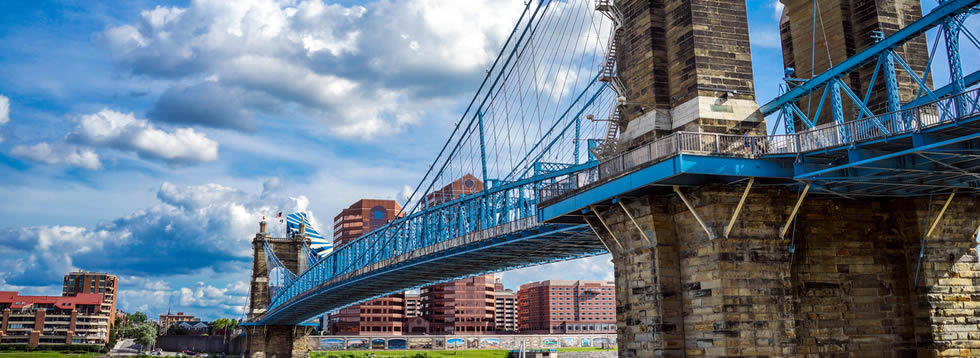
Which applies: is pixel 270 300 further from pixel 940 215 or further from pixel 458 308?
pixel 940 215

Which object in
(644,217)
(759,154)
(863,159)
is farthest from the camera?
(644,217)

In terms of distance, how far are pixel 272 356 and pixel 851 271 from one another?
3667 inches

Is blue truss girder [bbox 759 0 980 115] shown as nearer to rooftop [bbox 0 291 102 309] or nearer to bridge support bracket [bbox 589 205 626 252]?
bridge support bracket [bbox 589 205 626 252]

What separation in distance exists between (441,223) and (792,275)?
136 ft

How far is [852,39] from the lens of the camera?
3105 cm

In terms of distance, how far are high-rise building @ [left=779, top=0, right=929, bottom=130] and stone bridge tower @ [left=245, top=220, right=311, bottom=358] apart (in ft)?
298

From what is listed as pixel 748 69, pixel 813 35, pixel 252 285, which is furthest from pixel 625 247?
pixel 252 285

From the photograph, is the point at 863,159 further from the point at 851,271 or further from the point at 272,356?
the point at 272,356

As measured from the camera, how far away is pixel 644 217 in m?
27.0

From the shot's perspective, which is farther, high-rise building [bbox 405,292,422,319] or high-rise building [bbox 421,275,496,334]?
high-rise building [bbox 405,292,422,319]

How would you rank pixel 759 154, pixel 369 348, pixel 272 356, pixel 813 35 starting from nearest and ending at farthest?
pixel 759 154, pixel 813 35, pixel 272 356, pixel 369 348

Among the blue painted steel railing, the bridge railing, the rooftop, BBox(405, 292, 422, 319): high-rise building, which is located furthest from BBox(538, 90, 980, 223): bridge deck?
the rooftop

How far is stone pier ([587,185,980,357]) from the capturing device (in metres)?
24.5

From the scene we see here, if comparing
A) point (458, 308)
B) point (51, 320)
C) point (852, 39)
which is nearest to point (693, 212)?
point (852, 39)
